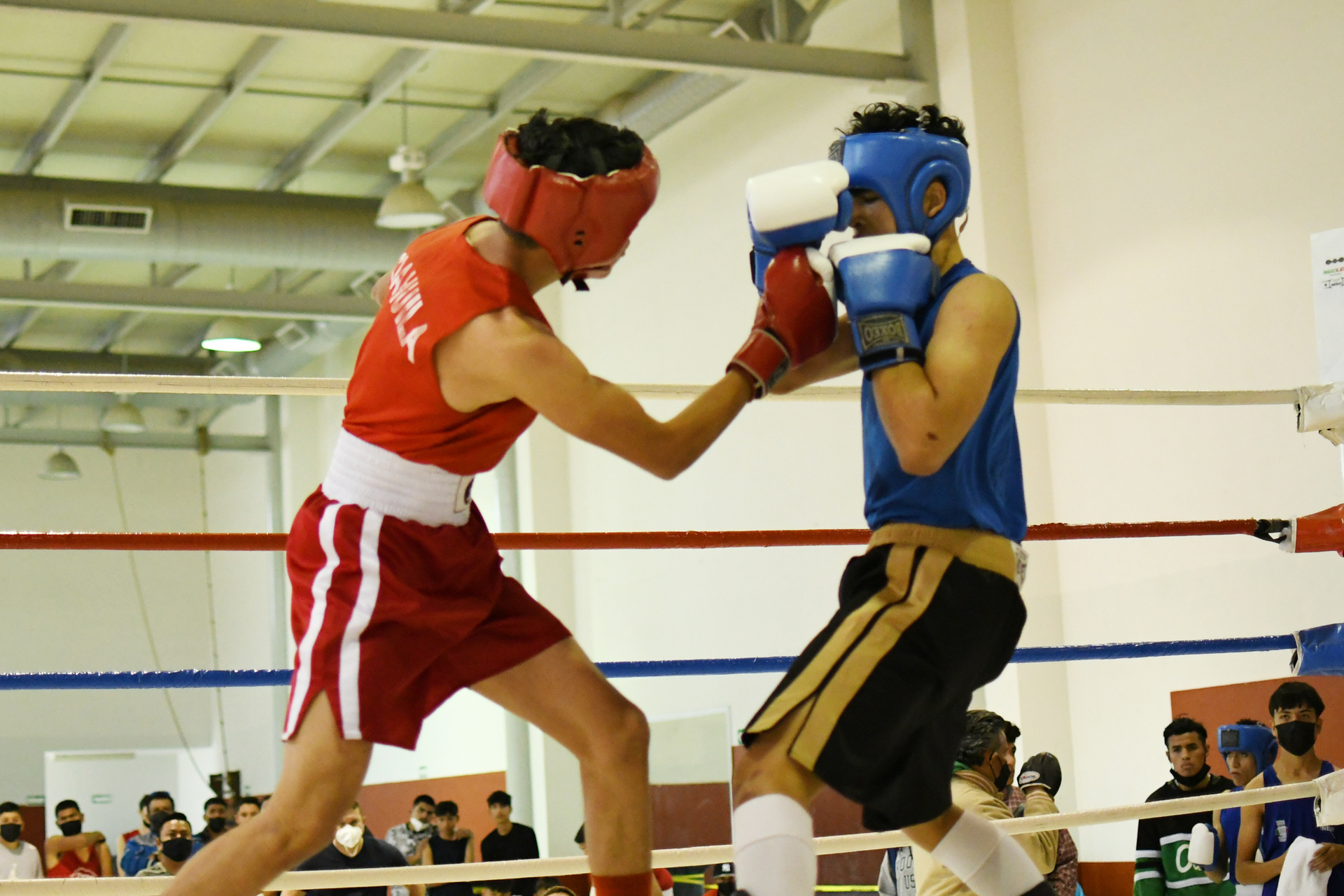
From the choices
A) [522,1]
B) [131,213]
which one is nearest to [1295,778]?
[522,1]

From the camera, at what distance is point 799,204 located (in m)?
1.79

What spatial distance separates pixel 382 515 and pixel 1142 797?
4.74m

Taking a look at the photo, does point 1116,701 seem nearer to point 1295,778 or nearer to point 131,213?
point 1295,778

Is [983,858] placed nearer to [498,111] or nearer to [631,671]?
[631,671]

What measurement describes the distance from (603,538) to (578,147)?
32.7 inches

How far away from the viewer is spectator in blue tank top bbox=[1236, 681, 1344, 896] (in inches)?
137

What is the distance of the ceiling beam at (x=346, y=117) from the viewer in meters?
7.88

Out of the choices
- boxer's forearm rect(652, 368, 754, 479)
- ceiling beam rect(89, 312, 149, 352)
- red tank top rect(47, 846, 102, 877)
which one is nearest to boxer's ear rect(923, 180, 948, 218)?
boxer's forearm rect(652, 368, 754, 479)

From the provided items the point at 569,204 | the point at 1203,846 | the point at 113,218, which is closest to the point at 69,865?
the point at 113,218

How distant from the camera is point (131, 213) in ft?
28.8

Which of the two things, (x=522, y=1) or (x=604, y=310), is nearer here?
(x=522, y=1)

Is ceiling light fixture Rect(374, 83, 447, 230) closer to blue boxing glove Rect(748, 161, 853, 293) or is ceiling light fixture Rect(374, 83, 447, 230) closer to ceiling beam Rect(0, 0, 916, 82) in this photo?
ceiling beam Rect(0, 0, 916, 82)

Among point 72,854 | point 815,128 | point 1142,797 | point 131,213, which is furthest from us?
point 131,213

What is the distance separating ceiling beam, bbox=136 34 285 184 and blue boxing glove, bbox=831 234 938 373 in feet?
20.1
